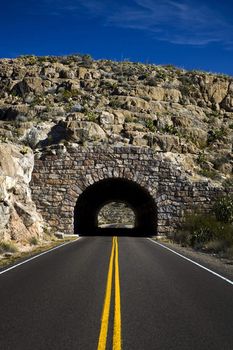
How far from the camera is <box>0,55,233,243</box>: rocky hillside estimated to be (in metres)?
35.6

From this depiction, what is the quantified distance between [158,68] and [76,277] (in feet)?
170

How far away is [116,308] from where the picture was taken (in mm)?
8453

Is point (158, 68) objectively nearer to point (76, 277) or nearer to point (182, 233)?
point (182, 233)

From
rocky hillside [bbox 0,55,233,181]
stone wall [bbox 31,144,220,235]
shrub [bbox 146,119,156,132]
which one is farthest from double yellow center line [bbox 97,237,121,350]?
shrub [bbox 146,119,156,132]

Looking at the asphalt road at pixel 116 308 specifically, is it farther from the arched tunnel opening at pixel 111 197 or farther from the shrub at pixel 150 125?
the shrub at pixel 150 125

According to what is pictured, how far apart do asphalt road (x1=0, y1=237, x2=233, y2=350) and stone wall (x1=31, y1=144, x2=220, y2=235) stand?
19.3 metres

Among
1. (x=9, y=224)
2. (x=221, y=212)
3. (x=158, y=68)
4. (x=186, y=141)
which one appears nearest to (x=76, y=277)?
(x=9, y=224)

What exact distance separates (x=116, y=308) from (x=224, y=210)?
24.2m

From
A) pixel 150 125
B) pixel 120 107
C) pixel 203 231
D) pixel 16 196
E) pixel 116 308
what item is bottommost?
pixel 116 308

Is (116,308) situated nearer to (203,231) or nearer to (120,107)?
(203,231)

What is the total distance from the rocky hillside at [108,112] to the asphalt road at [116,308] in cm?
1321

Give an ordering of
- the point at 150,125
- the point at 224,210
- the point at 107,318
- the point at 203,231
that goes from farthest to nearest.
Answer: the point at 150,125 → the point at 224,210 → the point at 203,231 → the point at 107,318

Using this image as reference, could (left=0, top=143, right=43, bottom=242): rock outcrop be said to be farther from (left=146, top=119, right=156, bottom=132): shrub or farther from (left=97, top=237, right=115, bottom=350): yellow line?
(left=97, top=237, right=115, bottom=350): yellow line

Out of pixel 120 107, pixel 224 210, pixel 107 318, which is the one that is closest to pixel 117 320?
pixel 107 318
